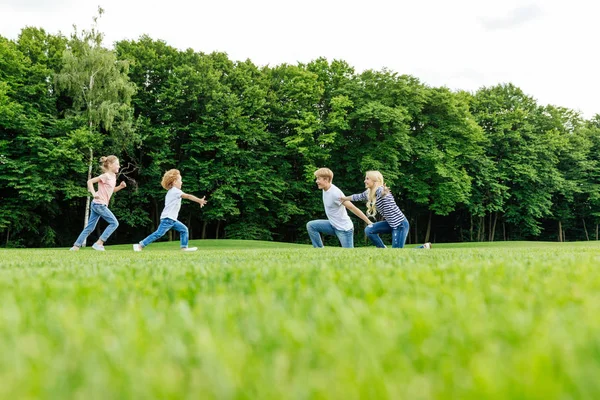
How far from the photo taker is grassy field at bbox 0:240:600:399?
942 millimetres

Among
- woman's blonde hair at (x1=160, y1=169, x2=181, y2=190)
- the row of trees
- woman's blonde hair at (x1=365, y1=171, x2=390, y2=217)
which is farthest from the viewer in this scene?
the row of trees

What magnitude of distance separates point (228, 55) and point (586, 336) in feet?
128

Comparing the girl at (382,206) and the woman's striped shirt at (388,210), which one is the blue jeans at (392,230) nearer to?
the girl at (382,206)

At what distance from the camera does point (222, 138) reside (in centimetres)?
3341

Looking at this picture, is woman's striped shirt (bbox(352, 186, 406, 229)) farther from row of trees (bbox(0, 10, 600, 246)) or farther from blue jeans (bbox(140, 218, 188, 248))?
row of trees (bbox(0, 10, 600, 246))

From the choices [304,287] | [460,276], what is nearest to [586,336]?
[304,287]

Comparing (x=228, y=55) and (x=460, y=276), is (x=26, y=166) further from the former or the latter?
(x=460, y=276)

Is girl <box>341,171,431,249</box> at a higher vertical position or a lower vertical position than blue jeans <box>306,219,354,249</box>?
higher

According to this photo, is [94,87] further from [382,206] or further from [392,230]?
[392,230]

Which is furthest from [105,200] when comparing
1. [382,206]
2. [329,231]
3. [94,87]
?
[94,87]

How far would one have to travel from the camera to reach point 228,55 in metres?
37.6

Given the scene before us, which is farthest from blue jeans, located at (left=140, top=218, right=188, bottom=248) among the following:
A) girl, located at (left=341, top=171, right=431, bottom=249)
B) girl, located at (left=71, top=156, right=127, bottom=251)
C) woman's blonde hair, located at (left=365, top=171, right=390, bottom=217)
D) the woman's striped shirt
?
the woman's striped shirt

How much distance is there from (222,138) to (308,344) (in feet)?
108

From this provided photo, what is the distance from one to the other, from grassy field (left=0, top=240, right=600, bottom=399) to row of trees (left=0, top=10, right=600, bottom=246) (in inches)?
1167
